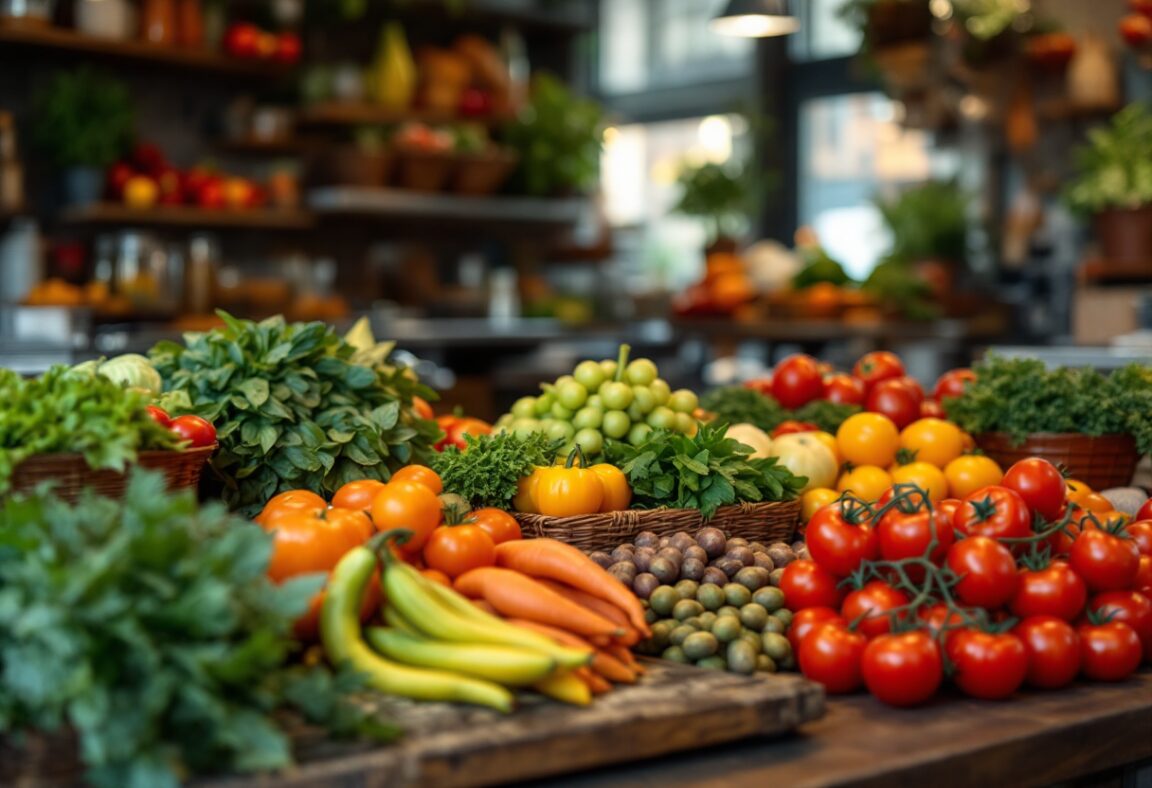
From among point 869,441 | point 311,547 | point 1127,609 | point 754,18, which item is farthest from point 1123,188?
point 311,547

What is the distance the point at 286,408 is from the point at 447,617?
0.88m

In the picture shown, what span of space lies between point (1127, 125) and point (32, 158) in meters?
5.48

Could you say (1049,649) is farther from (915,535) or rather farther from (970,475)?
(970,475)

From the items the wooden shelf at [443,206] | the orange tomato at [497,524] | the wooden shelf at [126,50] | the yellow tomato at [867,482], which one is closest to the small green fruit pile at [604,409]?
the yellow tomato at [867,482]

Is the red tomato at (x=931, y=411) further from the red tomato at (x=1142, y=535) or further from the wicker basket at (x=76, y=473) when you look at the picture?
the wicker basket at (x=76, y=473)

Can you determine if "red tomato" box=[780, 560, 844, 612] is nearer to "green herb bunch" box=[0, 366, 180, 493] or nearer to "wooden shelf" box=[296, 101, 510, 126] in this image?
"green herb bunch" box=[0, 366, 180, 493]

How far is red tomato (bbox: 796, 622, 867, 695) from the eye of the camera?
1998mm

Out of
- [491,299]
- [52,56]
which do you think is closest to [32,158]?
[52,56]

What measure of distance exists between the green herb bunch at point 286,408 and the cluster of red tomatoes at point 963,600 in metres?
0.88

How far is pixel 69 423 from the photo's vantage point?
1.96 meters

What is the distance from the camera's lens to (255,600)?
1.62 meters

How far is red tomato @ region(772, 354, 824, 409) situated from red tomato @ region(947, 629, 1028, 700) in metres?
1.45

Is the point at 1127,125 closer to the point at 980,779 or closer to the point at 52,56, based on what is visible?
the point at 52,56

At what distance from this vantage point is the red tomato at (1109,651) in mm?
2072
